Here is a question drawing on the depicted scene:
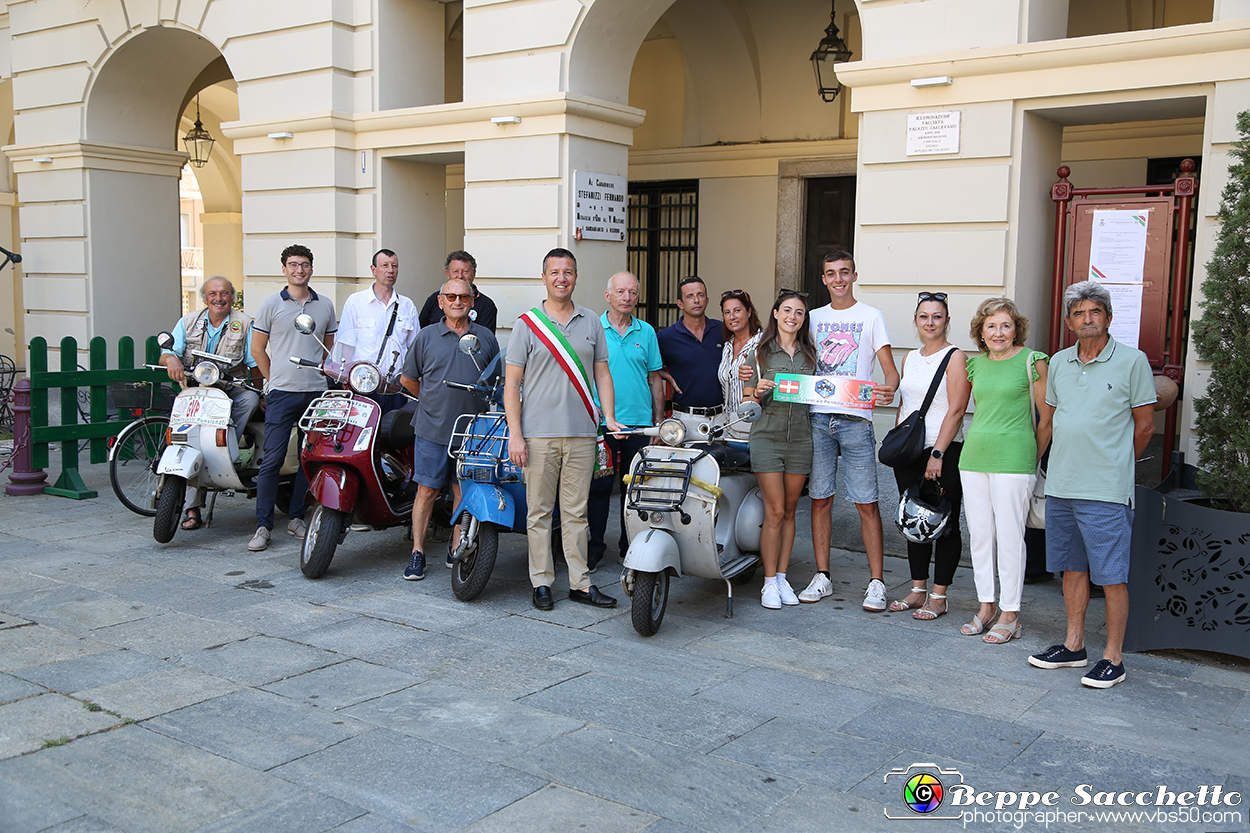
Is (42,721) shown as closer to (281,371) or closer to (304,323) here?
(304,323)

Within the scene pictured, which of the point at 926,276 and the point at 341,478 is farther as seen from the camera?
the point at 926,276

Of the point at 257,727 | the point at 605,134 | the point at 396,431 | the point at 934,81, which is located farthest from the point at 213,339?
the point at 934,81

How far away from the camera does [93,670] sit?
15.8 ft

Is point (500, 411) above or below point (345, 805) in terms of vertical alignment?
above

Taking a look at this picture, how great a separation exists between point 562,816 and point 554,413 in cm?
257

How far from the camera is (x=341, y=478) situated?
21.1 ft

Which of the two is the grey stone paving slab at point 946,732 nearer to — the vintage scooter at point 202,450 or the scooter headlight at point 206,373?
the vintage scooter at point 202,450

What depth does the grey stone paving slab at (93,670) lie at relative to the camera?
183 inches

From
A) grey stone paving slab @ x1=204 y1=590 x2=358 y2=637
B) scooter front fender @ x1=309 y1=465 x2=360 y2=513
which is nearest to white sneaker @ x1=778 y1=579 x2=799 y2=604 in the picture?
grey stone paving slab @ x1=204 y1=590 x2=358 y2=637

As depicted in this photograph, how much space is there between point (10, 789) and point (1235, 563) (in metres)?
5.02

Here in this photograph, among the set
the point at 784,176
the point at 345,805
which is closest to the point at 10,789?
the point at 345,805

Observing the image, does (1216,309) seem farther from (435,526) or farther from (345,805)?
(435,526)

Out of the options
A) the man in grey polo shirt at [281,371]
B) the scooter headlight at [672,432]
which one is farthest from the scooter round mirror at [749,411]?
the man in grey polo shirt at [281,371]

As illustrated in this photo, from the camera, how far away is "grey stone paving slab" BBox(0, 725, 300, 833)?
3.50 metres
